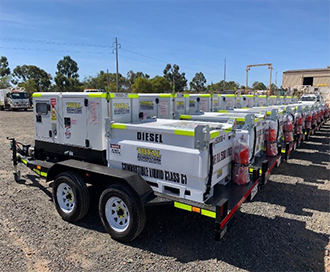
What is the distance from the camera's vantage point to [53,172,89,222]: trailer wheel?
4.36 meters

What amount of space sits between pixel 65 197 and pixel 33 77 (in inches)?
3080

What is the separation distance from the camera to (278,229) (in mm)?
4531

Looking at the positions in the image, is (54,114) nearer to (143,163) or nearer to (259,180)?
(143,163)

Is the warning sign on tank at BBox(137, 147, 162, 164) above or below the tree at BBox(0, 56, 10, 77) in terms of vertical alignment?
below

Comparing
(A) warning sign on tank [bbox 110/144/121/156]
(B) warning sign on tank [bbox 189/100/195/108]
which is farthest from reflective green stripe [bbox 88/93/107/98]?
(B) warning sign on tank [bbox 189/100/195/108]

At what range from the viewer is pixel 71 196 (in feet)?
15.1

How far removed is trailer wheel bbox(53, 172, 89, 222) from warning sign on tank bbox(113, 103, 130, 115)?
4.06 feet

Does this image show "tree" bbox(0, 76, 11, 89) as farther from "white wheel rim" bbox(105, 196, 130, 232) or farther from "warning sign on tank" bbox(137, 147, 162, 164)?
"warning sign on tank" bbox(137, 147, 162, 164)

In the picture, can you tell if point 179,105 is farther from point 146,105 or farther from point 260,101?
point 260,101

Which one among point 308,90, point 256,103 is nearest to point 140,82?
point 308,90

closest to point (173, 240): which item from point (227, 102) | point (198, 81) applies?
point (227, 102)

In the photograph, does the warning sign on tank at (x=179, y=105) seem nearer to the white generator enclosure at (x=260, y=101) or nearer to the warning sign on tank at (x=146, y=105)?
the warning sign on tank at (x=146, y=105)

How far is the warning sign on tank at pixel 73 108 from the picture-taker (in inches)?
188

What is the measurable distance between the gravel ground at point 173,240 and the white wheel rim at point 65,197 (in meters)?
0.26
